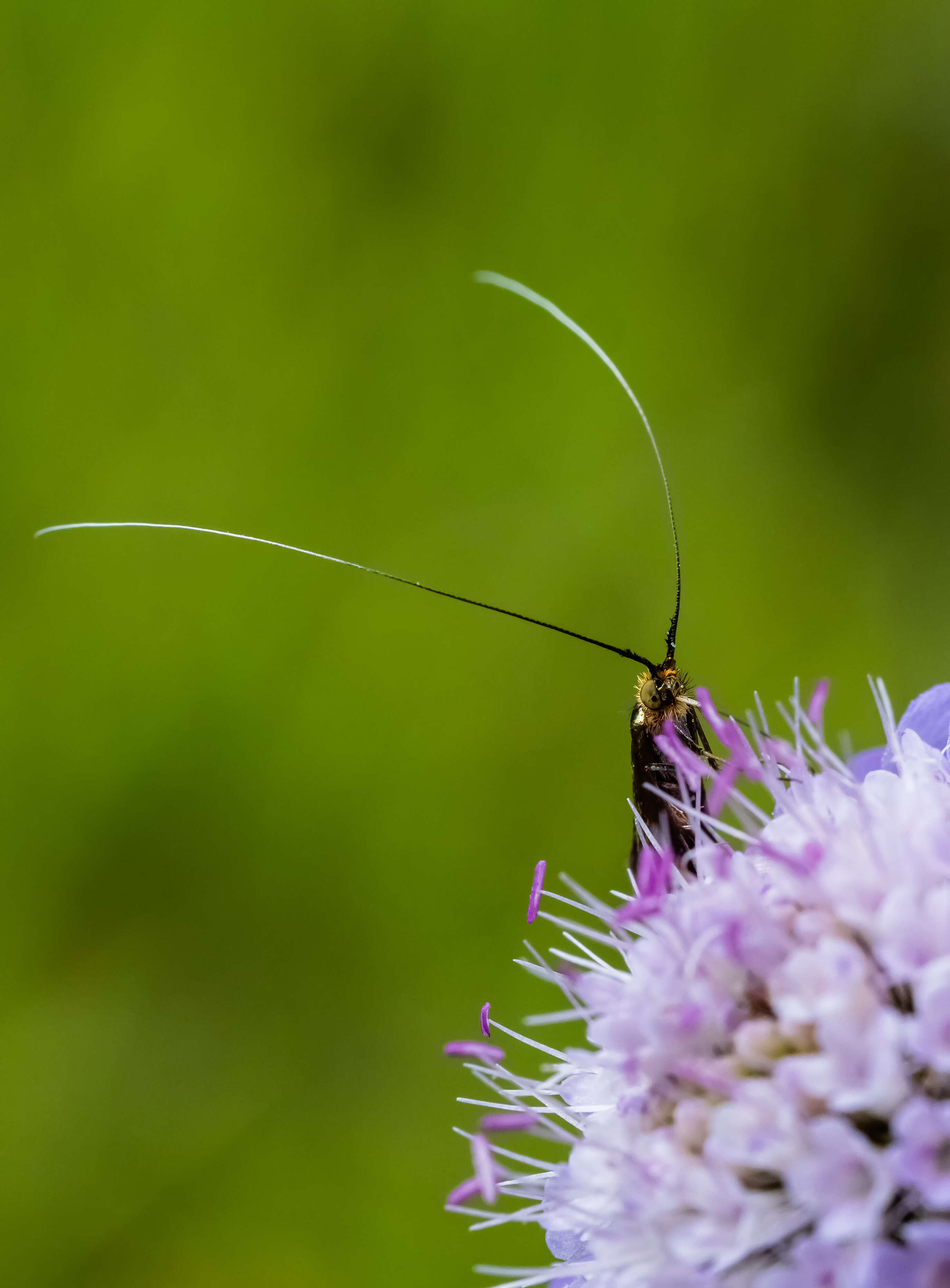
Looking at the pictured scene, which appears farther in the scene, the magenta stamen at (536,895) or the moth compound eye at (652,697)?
the moth compound eye at (652,697)

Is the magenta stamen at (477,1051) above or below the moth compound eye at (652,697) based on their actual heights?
below

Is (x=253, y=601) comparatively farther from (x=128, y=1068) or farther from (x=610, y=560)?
(x=128, y=1068)

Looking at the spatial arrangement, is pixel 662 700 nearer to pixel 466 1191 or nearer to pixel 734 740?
pixel 734 740

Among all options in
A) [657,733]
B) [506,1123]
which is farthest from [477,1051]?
[657,733]

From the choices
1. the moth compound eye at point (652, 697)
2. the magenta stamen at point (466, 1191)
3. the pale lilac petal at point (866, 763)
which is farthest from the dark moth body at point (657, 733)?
the magenta stamen at point (466, 1191)

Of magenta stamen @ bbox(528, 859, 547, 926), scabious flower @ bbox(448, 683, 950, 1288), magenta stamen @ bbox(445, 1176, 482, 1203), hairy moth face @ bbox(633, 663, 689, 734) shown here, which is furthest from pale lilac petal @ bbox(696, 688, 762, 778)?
hairy moth face @ bbox(633, 663, 689, 734)

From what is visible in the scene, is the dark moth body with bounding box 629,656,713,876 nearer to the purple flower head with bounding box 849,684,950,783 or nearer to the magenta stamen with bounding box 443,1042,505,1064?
the purple flower head with bounding box 849,684,950,783

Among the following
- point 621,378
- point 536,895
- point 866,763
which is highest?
point 621,378

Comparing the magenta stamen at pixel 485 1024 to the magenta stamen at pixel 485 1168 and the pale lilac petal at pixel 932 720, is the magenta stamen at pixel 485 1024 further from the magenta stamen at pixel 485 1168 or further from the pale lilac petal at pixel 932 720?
the pale lilac petal at pixel 932 720
